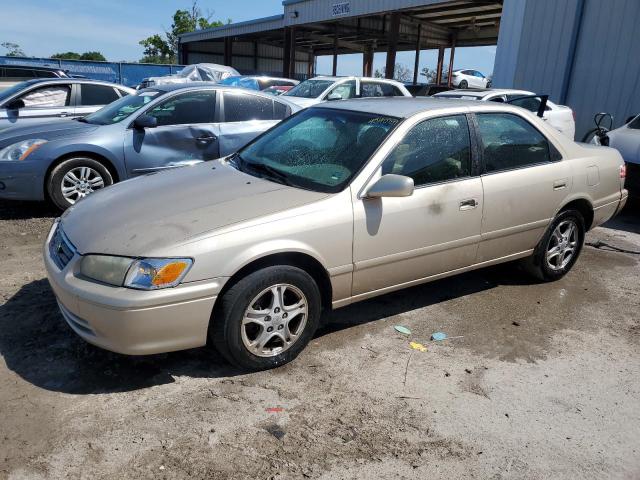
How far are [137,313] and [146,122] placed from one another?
3.92 m

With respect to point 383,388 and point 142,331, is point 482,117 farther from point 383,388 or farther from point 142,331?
point 142,331

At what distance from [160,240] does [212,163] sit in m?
1.47

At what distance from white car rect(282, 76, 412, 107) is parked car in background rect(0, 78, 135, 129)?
402 centimetres

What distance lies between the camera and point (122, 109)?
6.72m

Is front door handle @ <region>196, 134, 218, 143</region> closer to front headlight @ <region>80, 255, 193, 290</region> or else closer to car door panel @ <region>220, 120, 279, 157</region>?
car door panel @ <region>220, 120, 279, 157</region>

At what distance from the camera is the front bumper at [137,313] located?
107 inches

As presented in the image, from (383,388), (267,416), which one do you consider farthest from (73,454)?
(383,388)

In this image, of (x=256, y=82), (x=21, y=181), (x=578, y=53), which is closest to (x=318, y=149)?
(x=21, y=181)

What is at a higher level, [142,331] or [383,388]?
[142,331]

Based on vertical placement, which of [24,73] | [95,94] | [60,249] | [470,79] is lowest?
[60,249]

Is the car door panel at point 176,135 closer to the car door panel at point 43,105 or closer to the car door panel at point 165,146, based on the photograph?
the car door panel at point 165,146

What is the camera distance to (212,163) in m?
4.20

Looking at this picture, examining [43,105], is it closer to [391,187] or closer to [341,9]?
[391,187]

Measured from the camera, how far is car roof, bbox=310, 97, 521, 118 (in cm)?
383
